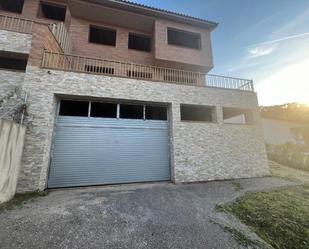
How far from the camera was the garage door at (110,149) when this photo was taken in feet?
22.5

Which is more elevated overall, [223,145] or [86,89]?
[86,89]

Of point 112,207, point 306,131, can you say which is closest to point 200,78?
point 112,207

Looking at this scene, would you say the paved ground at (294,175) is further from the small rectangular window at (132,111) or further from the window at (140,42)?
the window at (140,42)

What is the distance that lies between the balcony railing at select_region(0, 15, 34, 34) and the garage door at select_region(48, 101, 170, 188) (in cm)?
512

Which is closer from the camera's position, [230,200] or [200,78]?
[230,200]

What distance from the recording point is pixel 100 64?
1003cm

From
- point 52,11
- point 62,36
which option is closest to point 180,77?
point 62,36

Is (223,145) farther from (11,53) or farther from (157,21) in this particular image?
Result: (11,53)

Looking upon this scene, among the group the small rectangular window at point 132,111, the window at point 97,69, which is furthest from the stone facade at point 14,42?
the small rectangular window at point 132,111

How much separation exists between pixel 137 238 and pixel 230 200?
3875mm

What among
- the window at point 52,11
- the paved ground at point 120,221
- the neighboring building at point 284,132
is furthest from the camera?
the neighboring building at point 284,132

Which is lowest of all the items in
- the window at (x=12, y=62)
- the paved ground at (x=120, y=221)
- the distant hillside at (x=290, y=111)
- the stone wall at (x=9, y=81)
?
the paved ground at (x=120, y=221)

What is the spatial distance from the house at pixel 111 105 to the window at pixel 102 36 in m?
0.07

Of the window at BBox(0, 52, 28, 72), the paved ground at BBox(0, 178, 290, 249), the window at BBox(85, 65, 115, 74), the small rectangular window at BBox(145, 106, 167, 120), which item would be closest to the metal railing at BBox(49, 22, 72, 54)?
the window at BBox(85, 65, 115, 74)
